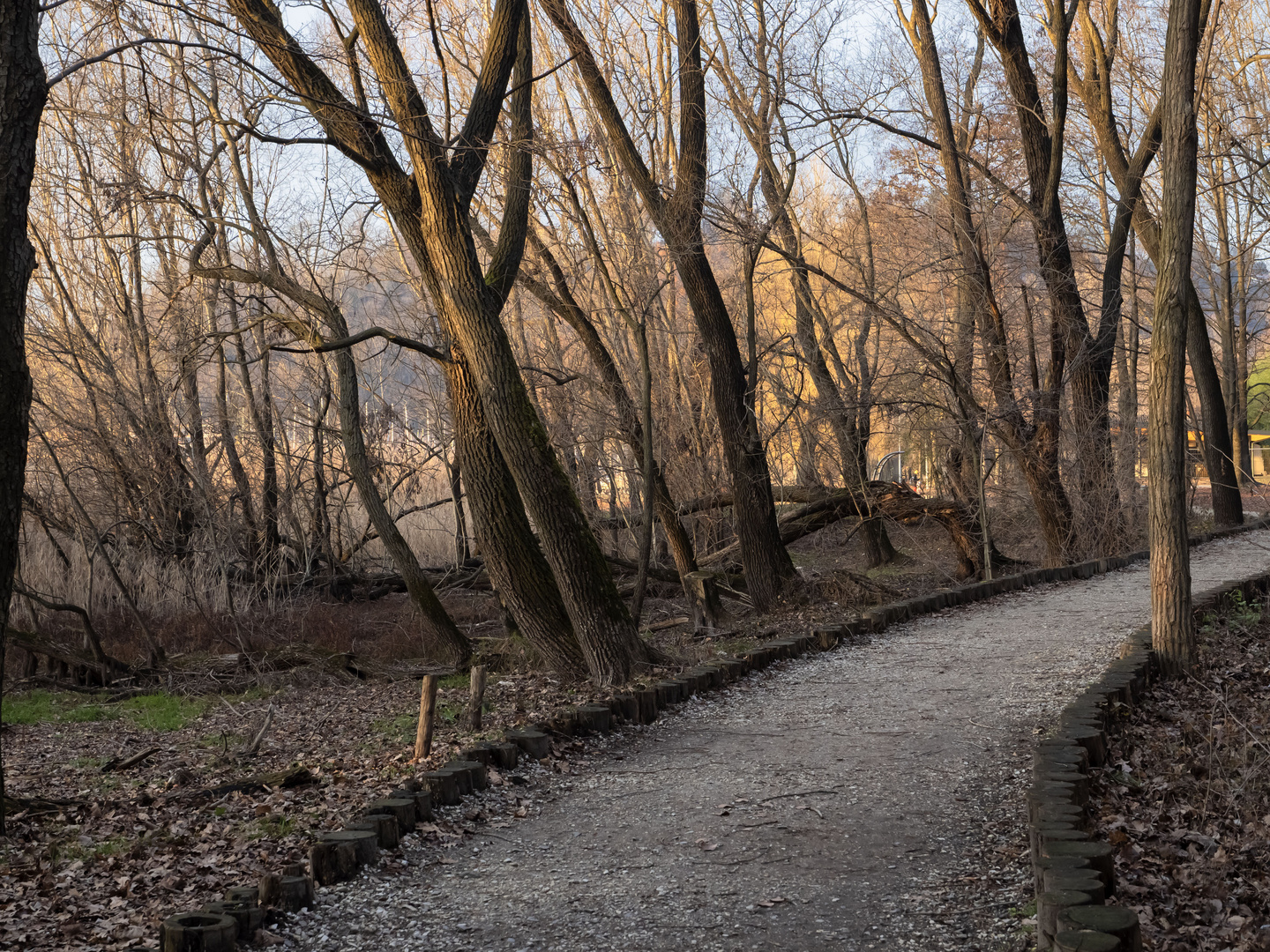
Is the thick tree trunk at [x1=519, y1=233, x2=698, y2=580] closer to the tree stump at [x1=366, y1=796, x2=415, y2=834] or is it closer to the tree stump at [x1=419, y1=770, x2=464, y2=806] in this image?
the tree stump at [x1=419, y1=770, x2=464, y2=806]

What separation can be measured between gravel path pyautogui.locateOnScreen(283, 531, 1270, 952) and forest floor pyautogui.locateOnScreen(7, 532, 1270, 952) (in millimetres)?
14

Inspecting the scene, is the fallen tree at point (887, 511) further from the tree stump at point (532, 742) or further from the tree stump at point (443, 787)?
the tree stump at point (443, 787)

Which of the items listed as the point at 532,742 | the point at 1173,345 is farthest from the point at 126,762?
the point at 1173,345

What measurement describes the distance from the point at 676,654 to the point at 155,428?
759 centimetres

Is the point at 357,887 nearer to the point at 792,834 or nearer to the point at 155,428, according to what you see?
the point at 792,834

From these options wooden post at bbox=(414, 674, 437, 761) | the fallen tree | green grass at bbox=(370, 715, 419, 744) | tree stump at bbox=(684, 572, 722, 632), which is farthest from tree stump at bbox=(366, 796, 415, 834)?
the fallen tree

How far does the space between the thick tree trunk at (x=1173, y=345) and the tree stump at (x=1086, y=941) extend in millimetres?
4841

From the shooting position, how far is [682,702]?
7.27m

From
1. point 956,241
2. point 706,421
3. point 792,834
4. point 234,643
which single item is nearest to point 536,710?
point 792,834

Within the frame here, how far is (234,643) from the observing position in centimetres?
1196

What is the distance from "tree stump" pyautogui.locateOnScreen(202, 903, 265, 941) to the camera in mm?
3596

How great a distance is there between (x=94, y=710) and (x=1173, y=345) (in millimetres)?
9062

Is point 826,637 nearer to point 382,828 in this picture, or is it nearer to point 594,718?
point 594,718

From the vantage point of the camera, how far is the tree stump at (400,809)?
472cm
